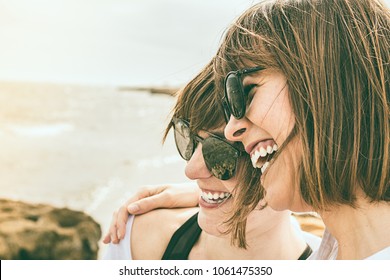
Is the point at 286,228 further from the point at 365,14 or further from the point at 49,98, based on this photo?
the point at 49,98

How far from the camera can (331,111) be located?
4.30ft

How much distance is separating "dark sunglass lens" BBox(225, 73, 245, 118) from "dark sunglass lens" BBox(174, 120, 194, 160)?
48 cm

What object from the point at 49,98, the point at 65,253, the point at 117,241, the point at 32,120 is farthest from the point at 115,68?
Answer: the point at 117,241

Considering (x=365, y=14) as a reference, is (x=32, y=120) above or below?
below

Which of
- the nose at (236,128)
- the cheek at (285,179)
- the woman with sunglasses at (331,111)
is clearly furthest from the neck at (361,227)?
the nose at (236,128)

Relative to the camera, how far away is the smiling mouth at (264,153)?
1499 mm

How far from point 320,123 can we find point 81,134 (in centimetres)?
1478

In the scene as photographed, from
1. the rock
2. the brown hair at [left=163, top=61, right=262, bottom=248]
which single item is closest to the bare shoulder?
the brown hair at [left=163, top=61, right=262, bottom=248]

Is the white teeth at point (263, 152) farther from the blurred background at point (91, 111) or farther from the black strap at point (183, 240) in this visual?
the blurred background at point (91, 111)

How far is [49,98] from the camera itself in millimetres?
21203

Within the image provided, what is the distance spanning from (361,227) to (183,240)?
85cm

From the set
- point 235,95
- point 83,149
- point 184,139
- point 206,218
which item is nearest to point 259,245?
point 206,218

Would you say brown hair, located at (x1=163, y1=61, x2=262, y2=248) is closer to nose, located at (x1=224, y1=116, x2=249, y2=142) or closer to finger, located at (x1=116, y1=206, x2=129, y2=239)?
nose, located at (x1=224, y1=116, x2=249, y2=142)

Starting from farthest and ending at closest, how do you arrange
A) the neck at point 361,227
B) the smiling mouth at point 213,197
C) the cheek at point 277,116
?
the smiling mouth at point 213,197 → the cheek at point 277,116 → the neck at point 361,227
